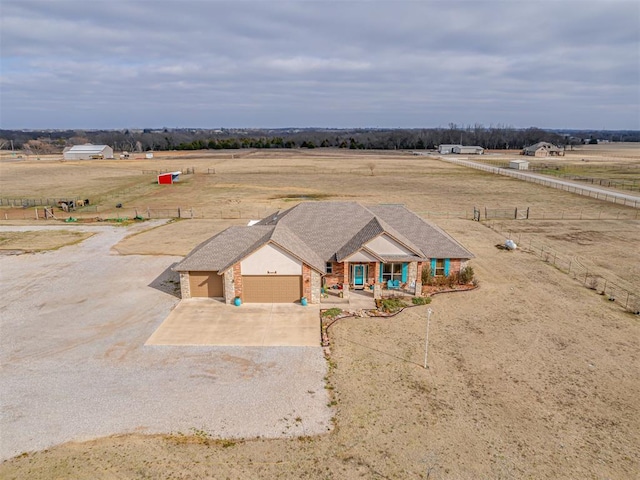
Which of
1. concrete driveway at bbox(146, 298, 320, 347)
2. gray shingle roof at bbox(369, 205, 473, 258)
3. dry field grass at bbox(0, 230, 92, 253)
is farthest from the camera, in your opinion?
dry field grass at bbox(0, 230, 92, 253)

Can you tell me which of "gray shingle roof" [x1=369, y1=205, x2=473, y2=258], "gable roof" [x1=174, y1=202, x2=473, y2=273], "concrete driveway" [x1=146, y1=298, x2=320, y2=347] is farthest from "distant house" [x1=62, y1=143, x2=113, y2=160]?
"concrete driveway" [x1=146, y1=298, x2=320, y2=347]

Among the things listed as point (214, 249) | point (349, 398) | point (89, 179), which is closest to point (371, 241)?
point (214, 249)

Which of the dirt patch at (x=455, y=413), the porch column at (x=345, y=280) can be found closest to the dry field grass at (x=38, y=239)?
the porch column at (x=345, y=280)

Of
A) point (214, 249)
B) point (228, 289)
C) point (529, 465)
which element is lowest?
point (529, 465)

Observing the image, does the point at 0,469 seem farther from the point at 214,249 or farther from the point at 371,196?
the point at 371,196

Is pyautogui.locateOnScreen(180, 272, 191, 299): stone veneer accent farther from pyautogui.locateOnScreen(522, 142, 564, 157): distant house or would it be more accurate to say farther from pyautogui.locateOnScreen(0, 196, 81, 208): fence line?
pyautogui.locateOnScreen(522, 142, 564, 157): distant house

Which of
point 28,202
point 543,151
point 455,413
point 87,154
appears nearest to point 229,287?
point 455,413
